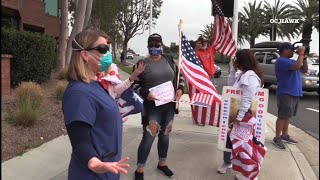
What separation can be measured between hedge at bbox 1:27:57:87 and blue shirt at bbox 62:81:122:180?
8157 mm

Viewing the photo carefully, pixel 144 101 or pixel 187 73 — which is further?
pixel 187 73

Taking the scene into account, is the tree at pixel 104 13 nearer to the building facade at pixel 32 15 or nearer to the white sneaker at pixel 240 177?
the building facade at pixel 32 15

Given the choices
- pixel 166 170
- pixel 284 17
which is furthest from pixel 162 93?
pixel 284 17

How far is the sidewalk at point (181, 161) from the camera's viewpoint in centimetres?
511

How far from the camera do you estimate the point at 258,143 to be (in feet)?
15.9

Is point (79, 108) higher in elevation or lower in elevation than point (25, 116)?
higher

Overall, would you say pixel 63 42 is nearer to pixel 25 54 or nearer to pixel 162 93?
pixel 25 54

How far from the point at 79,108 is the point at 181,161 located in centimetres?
356

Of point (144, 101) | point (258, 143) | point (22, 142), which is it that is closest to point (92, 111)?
point (144, 101)

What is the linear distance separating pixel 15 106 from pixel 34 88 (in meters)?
0.82

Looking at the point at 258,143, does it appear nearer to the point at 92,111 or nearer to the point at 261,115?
the point at 261,115

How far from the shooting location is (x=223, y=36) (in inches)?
289

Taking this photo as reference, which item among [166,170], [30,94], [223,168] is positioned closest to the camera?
[166,170]

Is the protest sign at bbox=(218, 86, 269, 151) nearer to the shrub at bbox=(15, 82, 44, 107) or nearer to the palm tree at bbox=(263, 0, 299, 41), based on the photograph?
the palm tree at bbox=(263, 0, 299, 41)
